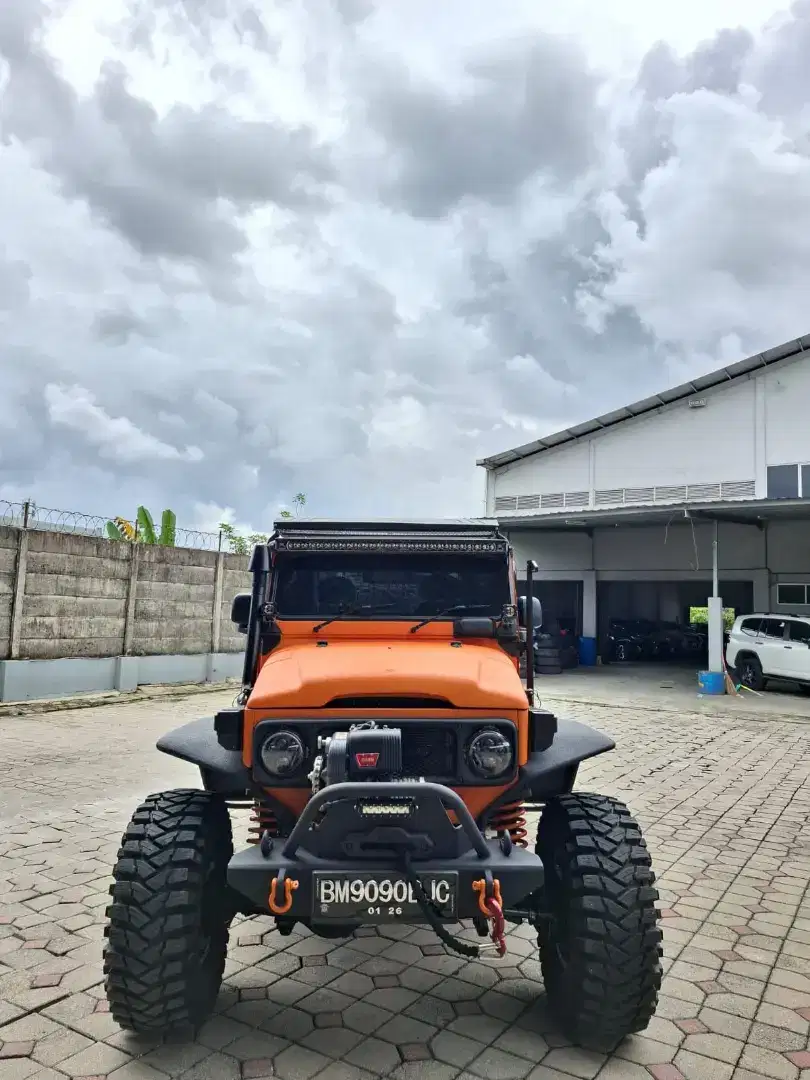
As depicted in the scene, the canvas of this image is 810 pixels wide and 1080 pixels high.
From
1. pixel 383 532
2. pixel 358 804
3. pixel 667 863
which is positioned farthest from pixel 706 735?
pixel 358 804

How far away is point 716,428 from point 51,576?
1653cm

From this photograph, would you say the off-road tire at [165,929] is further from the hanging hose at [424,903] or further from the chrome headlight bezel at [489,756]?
the chrome headlight bezel at [489,756]

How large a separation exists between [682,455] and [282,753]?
66.1ft

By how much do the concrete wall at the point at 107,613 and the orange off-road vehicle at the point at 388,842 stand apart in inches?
344

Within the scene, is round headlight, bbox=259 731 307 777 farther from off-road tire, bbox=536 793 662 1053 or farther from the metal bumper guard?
off-road tire, bbox=536 793 662 1053

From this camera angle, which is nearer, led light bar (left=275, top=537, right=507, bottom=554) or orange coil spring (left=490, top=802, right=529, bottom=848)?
orange coil spring (left=490, top=802, right=529, bottom=848)

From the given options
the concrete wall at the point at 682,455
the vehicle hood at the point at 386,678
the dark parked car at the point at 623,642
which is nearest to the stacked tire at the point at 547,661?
the concrete wall at the point at 682,455

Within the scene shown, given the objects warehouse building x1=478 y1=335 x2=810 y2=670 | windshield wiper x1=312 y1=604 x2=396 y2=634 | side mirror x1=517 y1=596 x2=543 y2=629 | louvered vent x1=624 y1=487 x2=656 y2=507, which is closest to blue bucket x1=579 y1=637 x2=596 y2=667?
warehouse building x1=478 y1=335 x2=810 y2=670

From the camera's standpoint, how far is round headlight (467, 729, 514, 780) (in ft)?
10.3

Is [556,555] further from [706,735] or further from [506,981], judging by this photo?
[506,981]

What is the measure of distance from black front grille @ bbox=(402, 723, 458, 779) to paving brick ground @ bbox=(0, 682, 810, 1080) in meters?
1.02

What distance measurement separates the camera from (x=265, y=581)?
13.9ft

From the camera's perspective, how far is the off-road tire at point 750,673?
17312 mm

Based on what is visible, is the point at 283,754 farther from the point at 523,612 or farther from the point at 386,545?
Answer: the point at 523,612
